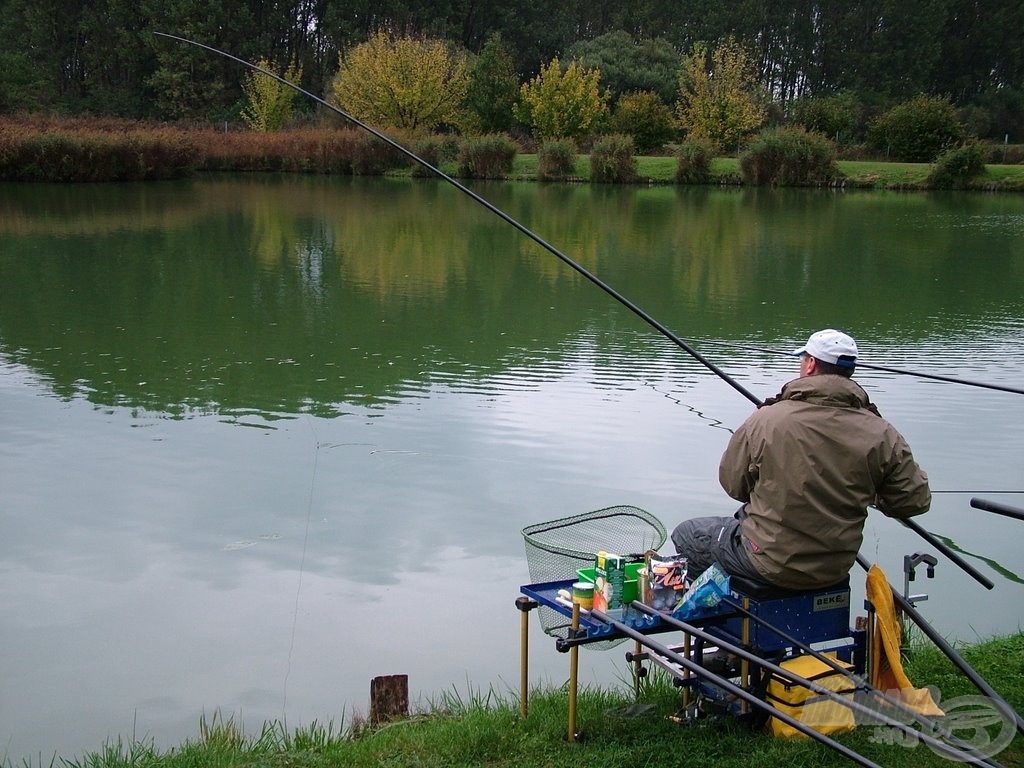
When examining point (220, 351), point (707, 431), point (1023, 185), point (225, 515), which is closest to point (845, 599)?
point (225, 515)

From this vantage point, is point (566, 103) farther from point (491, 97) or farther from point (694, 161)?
point (694, 161)

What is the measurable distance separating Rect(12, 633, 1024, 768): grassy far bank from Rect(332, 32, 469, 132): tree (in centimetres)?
3424

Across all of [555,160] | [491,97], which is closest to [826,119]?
[555,160]

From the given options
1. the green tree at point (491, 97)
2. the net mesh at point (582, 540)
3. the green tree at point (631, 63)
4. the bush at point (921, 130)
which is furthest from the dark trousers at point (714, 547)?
the green tree at point (631, 63)

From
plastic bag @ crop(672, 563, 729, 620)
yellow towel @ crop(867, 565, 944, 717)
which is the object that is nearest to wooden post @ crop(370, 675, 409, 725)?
plastic bag @ crop(672, 563, 729, 620)

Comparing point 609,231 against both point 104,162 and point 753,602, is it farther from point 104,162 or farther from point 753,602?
point 753,602

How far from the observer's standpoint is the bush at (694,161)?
31.3 meters

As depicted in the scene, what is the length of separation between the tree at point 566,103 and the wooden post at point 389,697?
3466 cm

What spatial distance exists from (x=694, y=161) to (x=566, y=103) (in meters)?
7.13

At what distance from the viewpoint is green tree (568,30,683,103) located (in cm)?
4266

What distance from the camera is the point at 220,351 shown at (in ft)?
29.6

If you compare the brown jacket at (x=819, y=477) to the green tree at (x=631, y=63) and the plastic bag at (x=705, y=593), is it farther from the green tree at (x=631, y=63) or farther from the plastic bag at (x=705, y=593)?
the green tree at (x=631, y=63)

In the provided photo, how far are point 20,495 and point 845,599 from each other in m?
4.26

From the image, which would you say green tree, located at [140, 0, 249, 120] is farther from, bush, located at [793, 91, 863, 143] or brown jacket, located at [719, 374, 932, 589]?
brown jacket, located at [719, 374, 932, 589]
